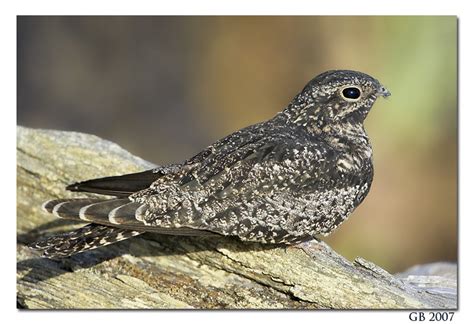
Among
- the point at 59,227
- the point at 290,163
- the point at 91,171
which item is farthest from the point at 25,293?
the point at 290,163

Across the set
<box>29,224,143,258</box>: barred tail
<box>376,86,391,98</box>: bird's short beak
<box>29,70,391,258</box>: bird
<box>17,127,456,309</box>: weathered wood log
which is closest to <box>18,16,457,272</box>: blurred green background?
<box>376,86,391,98</box>: bird's short beak

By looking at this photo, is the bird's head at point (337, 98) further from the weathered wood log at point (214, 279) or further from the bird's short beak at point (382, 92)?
the weathered wood log at point (214, 279)

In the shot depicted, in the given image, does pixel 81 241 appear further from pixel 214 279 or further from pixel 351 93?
pixel 351 93

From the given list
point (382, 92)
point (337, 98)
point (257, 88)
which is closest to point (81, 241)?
point (337, 98)

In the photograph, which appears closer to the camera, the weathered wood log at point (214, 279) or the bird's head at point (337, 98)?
the bird's head at point (337, 98)

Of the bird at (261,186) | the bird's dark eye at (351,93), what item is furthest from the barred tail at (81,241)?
the bird's dark eye at (351,93)

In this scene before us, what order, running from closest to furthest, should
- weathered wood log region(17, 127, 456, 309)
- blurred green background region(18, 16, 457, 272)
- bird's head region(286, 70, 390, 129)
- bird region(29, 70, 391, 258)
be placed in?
bird region(29, 70, 391, 258) → bird's head region(286, 70, 390, 129) → weathered wood log region(17, 127, 456, 309) → blurred green background region(18, 16, 457, 272)

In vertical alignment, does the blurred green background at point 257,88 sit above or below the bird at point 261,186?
above

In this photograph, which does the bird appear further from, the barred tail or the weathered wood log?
the weathered wood log
